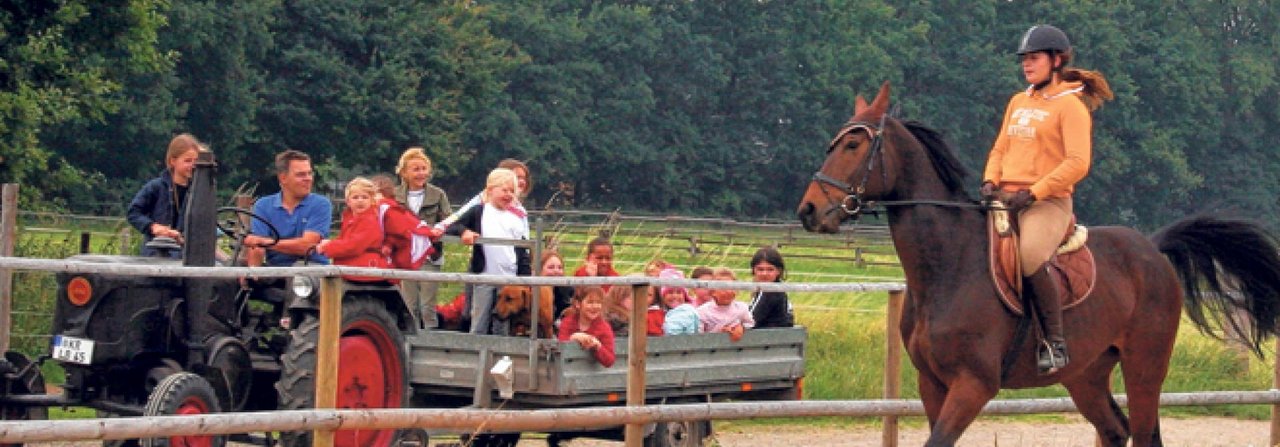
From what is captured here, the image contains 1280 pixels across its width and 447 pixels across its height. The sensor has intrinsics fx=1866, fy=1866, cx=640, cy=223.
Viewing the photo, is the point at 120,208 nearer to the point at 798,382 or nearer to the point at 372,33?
the point at 372,33

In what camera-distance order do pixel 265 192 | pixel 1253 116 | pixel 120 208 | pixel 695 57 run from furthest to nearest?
pixel 1253 116 < pixel 695 57 < pixel 265 192 < pixel 120 208

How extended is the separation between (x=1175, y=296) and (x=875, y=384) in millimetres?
5876

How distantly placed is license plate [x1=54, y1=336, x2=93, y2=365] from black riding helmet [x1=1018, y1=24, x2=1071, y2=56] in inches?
186

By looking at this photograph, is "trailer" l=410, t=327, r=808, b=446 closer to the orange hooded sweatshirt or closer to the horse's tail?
the orange hooded sweatshirt

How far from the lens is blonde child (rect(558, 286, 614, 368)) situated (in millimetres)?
9852

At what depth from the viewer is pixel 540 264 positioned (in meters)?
10.3

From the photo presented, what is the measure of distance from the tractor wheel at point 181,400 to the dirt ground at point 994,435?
354 cm

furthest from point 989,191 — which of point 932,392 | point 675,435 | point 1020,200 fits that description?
point 675,435

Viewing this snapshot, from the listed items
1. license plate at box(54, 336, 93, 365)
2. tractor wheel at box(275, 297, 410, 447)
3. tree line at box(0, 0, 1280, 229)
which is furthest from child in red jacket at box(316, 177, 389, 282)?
tree line at box(0, 0, 1280, 229)

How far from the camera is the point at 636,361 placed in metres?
8.94

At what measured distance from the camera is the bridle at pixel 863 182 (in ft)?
27.4

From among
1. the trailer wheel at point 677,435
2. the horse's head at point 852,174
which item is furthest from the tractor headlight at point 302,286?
the horse's head at point 852,174

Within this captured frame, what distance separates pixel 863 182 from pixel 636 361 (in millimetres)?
1413

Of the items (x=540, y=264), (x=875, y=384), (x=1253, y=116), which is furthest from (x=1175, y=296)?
(x=1253, y=116)
